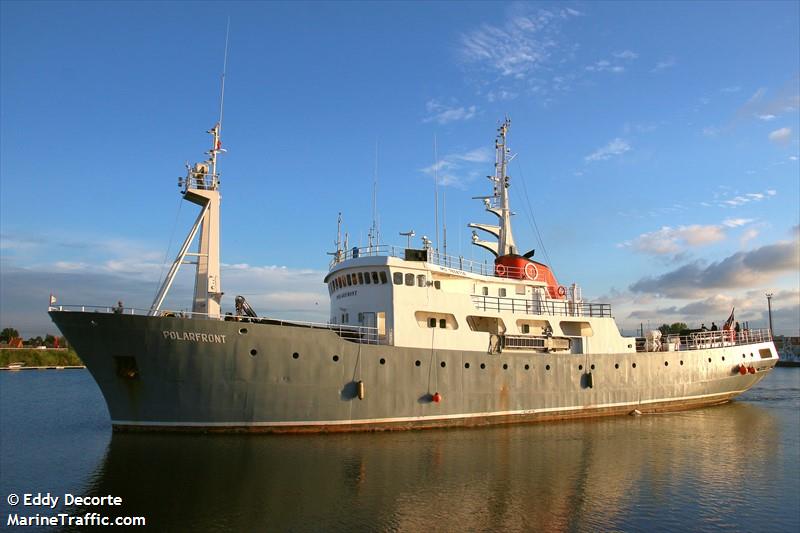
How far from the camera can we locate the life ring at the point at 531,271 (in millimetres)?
24594

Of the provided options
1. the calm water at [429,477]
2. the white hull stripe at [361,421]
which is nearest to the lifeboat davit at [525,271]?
the white hull stripe at [361,421]

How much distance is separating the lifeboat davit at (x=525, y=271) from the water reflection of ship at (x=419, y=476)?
23.5 ft

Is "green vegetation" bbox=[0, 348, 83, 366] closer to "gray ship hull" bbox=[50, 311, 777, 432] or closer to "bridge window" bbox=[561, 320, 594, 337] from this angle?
"gray ship hull" bbox=[50, 311, 777, 432]

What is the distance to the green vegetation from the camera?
→ 75.5 meters

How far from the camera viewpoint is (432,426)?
20.1 meters

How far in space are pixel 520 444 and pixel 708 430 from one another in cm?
939

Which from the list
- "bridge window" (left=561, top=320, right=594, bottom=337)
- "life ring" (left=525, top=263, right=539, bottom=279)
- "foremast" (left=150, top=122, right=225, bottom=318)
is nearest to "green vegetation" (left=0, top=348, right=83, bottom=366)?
"foremast" (left=150, top=122, right=225, bottom=318)

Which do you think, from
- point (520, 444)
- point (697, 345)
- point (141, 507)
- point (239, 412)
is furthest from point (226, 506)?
point (697, 345)

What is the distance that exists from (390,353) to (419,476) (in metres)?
5.67

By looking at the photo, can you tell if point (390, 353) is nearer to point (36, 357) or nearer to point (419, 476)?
point (419, 476)

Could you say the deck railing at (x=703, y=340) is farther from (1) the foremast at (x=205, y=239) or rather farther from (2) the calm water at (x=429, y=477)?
(1) the foremast at (x=205, y=239)

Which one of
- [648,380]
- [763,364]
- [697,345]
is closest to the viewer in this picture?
[648,380]

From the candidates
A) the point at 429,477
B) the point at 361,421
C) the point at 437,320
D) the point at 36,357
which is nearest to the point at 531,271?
the point at 437,320

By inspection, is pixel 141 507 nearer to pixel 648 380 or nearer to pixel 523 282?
pixel 523 282
